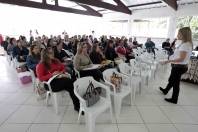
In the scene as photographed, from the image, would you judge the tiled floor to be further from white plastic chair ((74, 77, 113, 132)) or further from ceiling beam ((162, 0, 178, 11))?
ceiling beam ((162, 0, 178, 11))

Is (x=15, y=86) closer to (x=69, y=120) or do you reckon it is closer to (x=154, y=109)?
(x=69, y=120)

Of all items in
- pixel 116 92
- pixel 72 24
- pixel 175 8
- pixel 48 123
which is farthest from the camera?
pixel 72 24

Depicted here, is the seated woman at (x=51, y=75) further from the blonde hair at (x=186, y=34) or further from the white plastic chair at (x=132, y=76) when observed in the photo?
the blonde hair at (x=186, y=34)

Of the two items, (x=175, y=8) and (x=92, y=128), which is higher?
(x=175, y=8)

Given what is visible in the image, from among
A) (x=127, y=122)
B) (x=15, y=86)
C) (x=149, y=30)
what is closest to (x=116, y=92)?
(x=127, y=122)

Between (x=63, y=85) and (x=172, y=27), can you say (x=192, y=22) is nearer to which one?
(x=172, y=27)

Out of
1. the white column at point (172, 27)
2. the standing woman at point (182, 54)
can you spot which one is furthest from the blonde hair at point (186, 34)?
the white column at point (172, 27)

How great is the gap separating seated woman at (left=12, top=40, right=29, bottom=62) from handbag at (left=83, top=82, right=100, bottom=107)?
274cm

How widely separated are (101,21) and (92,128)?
11.4m

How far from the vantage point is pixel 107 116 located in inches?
94.8

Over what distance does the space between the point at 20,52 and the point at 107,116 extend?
3253mm

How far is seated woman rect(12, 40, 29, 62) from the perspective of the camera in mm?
4161

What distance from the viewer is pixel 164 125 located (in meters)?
2.24

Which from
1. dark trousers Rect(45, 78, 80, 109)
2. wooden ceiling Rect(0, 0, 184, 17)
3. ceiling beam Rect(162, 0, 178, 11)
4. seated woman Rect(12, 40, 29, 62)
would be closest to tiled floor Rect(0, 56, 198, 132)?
dark trousers Rect(45, 78, 80, 109)
